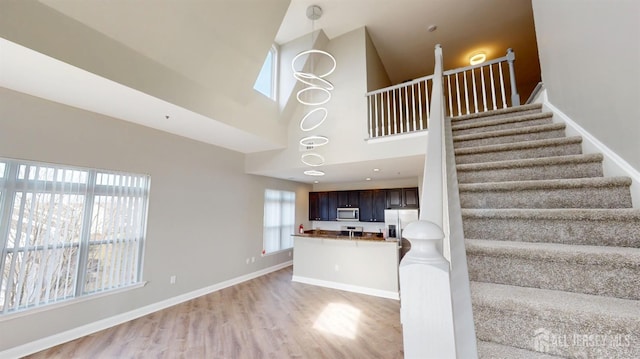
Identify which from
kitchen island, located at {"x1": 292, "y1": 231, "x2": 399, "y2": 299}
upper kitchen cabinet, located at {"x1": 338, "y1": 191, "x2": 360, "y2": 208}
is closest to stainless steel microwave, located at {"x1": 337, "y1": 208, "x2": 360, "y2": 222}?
upper kitchen cabinet, located at {"x1": 338, "y1": 191, "x2": 360, "y2": 208}

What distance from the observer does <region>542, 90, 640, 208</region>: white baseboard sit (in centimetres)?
141

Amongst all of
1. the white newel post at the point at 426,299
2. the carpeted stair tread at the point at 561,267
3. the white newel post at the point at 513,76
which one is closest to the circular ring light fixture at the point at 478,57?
the white newel post at the point at 513,76

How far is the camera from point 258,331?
3.13 metres

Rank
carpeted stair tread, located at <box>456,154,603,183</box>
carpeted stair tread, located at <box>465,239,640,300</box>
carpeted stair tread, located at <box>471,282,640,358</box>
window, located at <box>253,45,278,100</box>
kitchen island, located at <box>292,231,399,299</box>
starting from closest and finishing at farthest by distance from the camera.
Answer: carpeted stair tread, located at <box>471,282,640,358</box>
carpeted stair tread, located at <box>465,239,640,300</box>
carpeted stair tread, located at <box>456,154,603,183</box>
kitchen island, located at <box>292,231,399,299</box>
window, located at <box>253,45,278,100</box>

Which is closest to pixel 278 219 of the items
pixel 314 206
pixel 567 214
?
pixel 314 206

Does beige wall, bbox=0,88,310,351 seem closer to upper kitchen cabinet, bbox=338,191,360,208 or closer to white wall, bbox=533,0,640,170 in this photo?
upper kitchen cabinet, bbox=338,191,360,208

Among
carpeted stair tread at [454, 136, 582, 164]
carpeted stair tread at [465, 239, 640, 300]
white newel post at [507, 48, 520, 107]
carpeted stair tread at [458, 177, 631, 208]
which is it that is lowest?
carpeted stair tread at [465, 239, 640, 300]

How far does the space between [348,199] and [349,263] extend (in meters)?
2.88

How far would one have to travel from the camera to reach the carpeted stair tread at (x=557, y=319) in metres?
0.88

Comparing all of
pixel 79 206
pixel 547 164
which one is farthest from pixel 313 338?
pixel 79 206

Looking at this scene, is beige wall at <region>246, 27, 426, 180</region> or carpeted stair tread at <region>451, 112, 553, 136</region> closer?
carpeted stair tread at <region>451, 112, 553, 136</region>

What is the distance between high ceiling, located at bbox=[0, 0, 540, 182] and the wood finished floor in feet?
8.42

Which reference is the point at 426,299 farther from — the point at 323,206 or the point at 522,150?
the point at 323,206

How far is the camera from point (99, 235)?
10.9 ft
